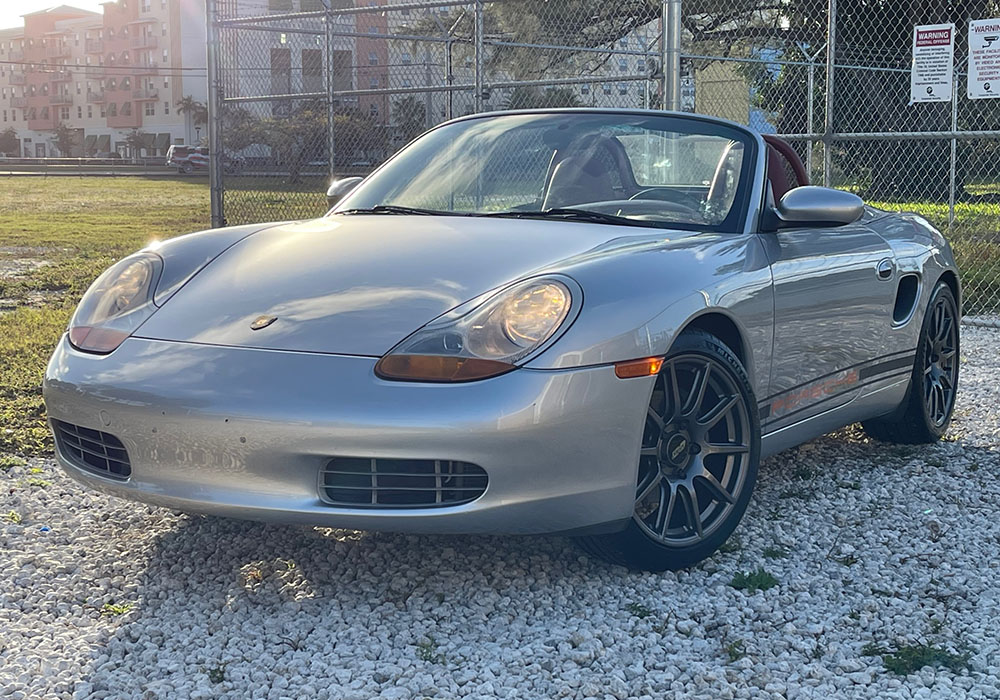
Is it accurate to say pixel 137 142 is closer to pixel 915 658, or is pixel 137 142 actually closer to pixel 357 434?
pixel 357 434

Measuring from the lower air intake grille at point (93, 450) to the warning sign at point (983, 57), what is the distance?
348 inches

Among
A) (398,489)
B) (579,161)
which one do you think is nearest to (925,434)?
(579,161)

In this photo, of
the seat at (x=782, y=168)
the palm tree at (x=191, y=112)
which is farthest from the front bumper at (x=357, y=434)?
the palm tree at (x=191, y=112)

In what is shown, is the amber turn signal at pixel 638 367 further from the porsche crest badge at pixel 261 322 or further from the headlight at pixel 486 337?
the porsche crest badge at pixel 261 322

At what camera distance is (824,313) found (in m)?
4.40

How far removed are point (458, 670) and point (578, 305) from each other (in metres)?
0.98

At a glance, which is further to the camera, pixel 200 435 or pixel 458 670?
pixel 200 435

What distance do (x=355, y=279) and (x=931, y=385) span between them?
2.96 metres

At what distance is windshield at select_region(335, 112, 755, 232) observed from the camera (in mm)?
4246

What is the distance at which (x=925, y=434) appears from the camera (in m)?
5.39

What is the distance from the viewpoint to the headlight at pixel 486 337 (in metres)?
3.13

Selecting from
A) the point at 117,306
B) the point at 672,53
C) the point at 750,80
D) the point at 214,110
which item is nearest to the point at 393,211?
the point at 117,306

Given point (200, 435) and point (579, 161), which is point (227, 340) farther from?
point (579, 161)

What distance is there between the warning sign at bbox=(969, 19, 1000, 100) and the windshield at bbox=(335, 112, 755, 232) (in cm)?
664
